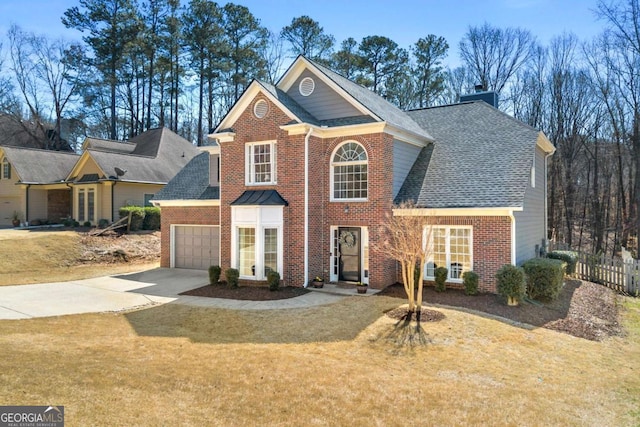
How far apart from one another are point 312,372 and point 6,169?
109 feet

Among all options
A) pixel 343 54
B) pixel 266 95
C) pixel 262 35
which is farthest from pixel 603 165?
pixel 262 35

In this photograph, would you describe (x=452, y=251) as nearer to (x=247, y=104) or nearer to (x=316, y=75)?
(x=316, y=75)

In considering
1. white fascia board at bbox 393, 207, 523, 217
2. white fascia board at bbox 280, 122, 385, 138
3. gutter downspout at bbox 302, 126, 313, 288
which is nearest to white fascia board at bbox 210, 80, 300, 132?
white fascia board at bbox 280, 122, 385, 138

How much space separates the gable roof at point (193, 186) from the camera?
19.3 meters

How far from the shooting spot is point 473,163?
1574cm

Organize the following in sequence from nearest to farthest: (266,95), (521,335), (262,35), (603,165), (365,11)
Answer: (521,335), (365,11), (266,95), (603,165), (262,35)

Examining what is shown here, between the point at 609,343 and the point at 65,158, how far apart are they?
117 ft

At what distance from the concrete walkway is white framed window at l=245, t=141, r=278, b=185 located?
176 inches

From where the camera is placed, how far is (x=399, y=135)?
15.7 m

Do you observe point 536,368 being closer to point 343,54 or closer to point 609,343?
point 609,343

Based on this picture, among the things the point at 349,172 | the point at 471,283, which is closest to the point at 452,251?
the point at 471,283

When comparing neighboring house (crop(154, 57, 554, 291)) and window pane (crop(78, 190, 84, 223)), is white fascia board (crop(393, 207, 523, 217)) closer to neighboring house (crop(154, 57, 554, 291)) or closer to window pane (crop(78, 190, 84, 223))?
neighboring house (crop(154, 57, 554, 291))

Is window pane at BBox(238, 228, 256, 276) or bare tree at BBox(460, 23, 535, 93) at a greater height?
bare tree at BBox(460, 23, 535, 93)

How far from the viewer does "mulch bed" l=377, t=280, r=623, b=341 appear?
1109 cm
